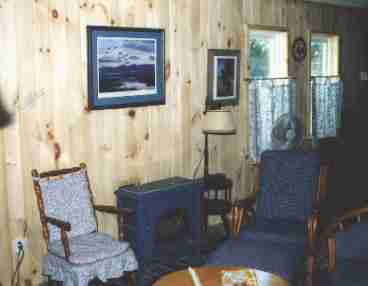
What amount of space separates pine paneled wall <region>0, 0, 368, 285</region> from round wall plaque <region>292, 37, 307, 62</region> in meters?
0.73

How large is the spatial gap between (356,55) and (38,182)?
19.0 feet

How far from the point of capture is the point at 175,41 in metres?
4.94

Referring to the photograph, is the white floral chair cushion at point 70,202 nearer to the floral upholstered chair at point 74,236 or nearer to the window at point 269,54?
the floral upholstered chair at point 74,236

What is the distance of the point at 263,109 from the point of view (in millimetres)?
5953

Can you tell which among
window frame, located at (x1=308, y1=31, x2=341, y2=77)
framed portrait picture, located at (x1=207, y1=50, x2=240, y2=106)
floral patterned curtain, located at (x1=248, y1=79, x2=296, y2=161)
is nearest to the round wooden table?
framed portrait picture, located at (x1=207, y1=50, x2=240, y2=106)

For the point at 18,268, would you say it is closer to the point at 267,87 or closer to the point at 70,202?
the point at 70,202

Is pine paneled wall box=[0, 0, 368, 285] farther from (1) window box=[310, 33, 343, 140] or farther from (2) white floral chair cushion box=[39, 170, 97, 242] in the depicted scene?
(1) window box=[310, 33, 343, 140]

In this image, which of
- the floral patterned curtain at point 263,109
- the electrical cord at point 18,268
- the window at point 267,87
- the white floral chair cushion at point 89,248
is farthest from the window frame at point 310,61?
the electrical cord at point 18,268

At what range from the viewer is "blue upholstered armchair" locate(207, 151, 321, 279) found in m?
3.81

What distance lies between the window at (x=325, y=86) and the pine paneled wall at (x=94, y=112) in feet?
4.62

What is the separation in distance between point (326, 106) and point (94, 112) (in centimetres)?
380

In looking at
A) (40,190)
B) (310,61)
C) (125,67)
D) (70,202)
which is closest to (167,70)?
(125,67)

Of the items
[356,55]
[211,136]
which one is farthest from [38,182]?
[356,55]

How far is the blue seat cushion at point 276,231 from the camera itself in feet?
12.7
